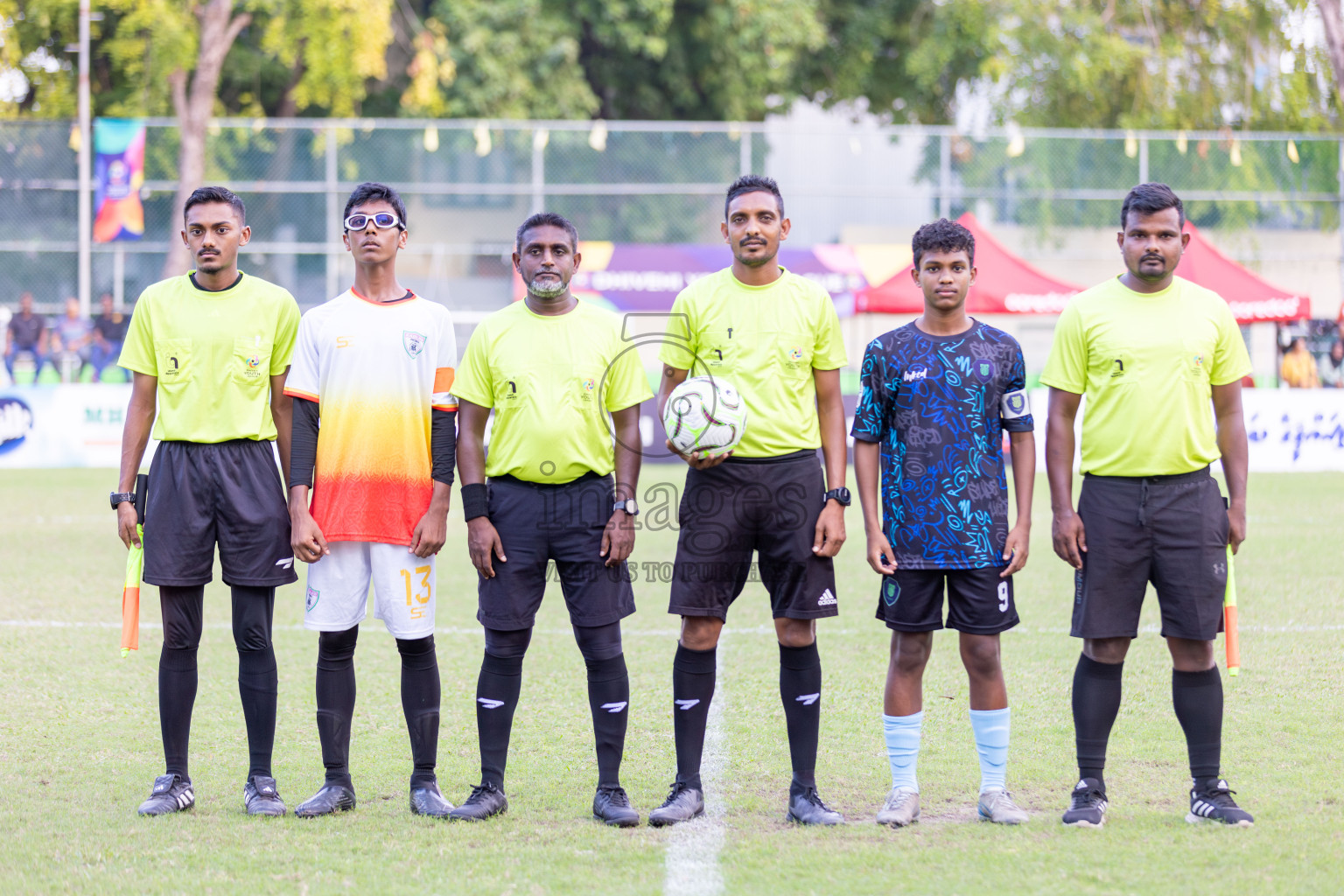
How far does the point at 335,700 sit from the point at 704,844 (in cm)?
142

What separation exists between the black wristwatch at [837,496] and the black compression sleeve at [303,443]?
1786 mm

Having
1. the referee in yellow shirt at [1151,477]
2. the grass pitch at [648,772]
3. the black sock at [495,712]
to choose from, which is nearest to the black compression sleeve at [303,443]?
the black sock at [495,712]

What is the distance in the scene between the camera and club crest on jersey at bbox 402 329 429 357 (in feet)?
15.9

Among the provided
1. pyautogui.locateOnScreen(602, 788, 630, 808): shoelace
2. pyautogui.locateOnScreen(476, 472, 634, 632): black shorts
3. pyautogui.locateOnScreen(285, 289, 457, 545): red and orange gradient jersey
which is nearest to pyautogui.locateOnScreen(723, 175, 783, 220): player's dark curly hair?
pyautogui.locateOnScreen(476, 472, 634, 632): black shorts

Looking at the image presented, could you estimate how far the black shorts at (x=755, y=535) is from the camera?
4742 millimetres

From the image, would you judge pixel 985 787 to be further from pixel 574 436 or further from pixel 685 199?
pixel 685 199

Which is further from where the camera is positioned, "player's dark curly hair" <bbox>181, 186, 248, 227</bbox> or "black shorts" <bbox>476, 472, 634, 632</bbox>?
"player's dark curly hair" <bbox>181, 186, 248, 227</bbox>

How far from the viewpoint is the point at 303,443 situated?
4.81 m

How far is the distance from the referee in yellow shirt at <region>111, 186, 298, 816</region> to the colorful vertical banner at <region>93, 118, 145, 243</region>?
689 inches

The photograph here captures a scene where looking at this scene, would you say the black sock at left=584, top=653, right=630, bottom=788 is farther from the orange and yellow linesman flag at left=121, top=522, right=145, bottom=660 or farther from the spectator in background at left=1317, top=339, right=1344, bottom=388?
the spectator in background at left=1317, top=339, right=1344, bottom=388

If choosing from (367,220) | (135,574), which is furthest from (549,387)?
(135,574)

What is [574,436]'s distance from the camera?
4.77 m

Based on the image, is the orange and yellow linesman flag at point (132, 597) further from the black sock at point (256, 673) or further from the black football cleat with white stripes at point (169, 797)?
the black football cleat with white stripes at point (169, 797)

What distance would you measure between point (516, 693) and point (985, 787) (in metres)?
1.66
